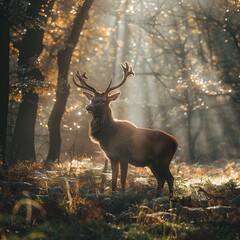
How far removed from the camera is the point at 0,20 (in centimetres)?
1163

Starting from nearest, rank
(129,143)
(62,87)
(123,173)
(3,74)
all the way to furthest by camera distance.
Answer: (123,173) < (3,74) < (129,143) < (62,87)

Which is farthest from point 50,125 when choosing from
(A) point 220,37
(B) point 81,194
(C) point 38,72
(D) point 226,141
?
(D) point 226,141

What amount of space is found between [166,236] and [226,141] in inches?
1467

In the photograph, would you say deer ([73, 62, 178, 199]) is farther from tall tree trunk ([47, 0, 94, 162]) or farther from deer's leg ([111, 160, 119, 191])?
tall tree trunk ([47, 0, 94, 162])

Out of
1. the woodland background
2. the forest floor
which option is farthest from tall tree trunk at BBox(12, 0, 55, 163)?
the forest floor

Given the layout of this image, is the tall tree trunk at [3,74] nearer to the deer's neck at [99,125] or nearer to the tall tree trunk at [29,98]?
the deer's neck at [99,125]

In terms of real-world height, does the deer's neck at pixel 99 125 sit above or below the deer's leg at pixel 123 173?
above

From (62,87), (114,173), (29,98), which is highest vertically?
(62,87)

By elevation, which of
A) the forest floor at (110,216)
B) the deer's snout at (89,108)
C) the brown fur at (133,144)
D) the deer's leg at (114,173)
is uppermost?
the deer's snout at (89,108)

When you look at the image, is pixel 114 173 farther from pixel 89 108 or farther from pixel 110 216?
pixel 110 216

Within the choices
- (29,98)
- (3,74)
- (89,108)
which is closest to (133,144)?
(89,108)

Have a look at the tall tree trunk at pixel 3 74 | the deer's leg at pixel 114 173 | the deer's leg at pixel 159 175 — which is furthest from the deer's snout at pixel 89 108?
the deer's leg at pixel 159 175

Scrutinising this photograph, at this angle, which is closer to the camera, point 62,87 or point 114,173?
point 114,173

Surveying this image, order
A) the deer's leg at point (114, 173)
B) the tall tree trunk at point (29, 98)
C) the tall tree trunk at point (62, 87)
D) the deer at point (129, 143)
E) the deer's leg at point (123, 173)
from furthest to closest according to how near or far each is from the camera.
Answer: the tall tree trunk at point (29, 98) < the tall tree trunk at point (62, 87) < the deer at point (129, 143) < the deer's leg at point (123, 173) < the deer's leg at point (114, 173)
